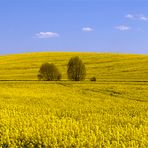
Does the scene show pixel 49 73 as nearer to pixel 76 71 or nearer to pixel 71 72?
pixel 71 72

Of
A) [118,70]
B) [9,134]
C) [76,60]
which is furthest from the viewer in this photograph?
[118,70]

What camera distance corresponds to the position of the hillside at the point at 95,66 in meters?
73.2

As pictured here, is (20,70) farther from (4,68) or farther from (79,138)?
(79,138)

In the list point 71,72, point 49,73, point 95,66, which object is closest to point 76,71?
point 71,72

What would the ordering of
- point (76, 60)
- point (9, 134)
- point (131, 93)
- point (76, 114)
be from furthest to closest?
point (76, 60) → point (131, 93) → point (76, 114) → point (9, 134)

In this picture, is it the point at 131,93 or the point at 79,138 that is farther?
the point at 131,93

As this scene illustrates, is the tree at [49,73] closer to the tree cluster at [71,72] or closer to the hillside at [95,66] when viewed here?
the tree cluster at [71,72]

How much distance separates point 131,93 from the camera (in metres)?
40.6

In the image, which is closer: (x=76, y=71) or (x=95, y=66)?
(x=76, y=71)

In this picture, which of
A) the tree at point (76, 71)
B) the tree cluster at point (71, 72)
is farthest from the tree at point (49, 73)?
the tree at point (76, 71)

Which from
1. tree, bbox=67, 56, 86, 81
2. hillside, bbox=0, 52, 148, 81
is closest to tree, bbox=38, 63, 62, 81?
tree, bbox=67, 56, 86, 81

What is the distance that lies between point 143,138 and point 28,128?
14.4ft

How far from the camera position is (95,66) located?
85438 millimetres

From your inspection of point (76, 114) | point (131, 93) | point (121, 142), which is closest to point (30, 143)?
point (121, 142)
